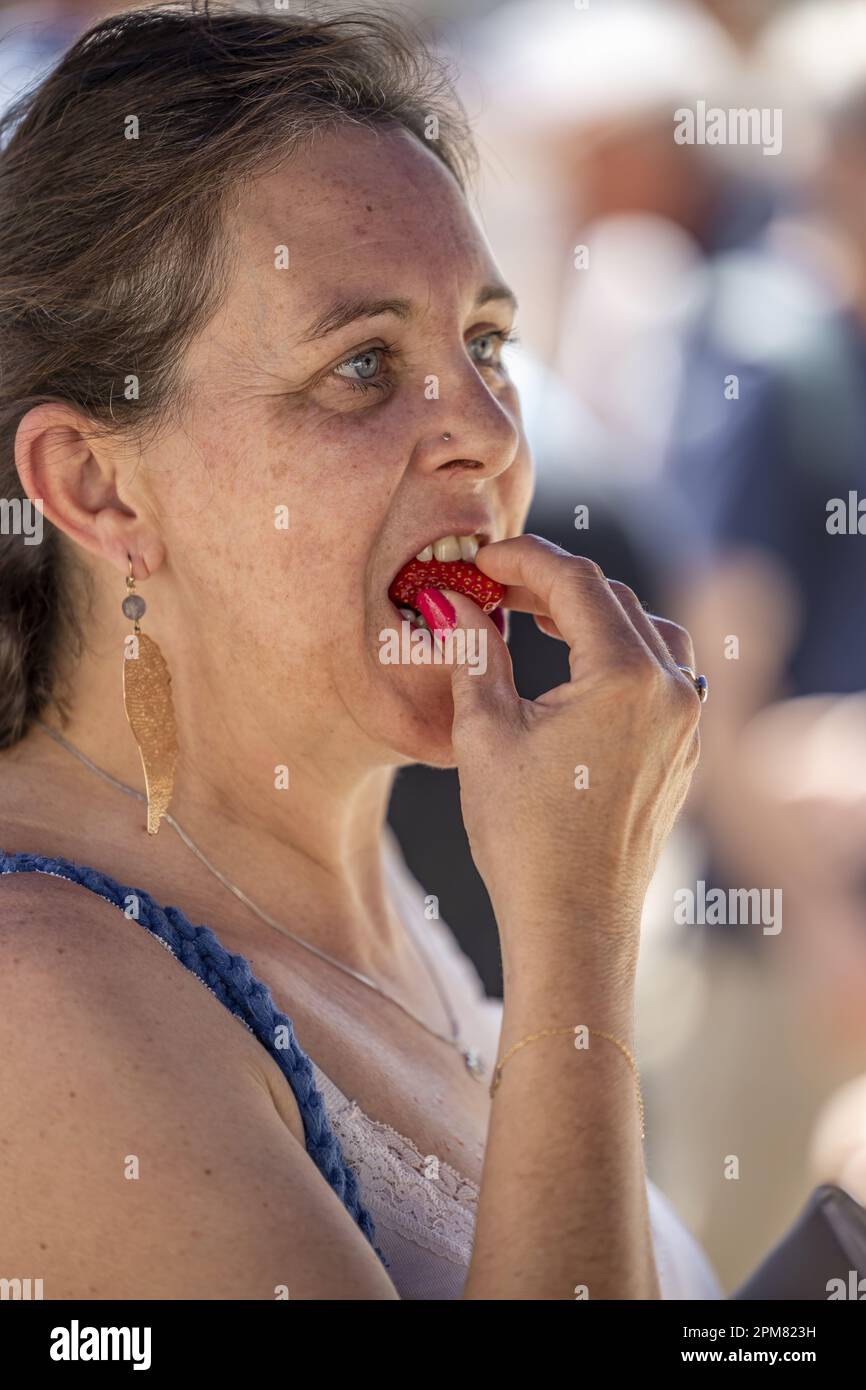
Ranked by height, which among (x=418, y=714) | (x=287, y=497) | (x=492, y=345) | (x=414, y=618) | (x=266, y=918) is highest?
(x=492, y=345)

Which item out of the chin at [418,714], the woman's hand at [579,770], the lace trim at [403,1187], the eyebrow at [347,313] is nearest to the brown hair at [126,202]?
the eyebrow at [347,313]

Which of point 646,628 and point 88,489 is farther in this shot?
point 88,489

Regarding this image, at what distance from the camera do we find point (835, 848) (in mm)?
2945

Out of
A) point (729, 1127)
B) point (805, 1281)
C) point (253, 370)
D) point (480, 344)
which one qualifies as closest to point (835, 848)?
point (729, 1127)

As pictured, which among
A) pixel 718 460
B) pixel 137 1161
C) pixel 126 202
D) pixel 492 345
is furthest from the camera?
pixel 718 460

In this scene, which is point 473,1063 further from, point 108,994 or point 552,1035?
point 108,994

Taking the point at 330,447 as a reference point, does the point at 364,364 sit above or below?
above

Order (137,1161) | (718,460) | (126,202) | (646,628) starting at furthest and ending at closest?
(718,460)
(126,202)
(646,628)
(137,1161)

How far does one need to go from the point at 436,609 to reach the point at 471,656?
92 mm

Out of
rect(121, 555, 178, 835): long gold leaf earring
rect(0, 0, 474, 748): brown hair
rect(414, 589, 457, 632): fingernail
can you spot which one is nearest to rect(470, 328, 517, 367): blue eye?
Result: rect(0, 0, 474, 748): brown hair

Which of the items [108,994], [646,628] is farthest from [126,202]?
[108,994]

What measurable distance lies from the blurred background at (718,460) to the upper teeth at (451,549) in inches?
36.7

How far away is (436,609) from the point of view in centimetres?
143
